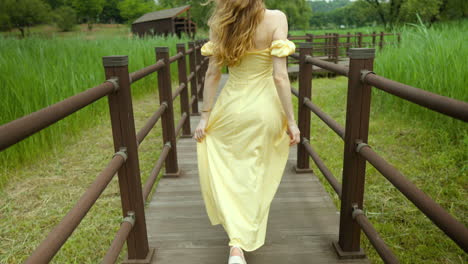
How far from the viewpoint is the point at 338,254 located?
2.06 m

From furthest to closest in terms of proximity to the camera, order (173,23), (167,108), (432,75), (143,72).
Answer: (173,23) → (432,75) → (167,108) → (143,72)

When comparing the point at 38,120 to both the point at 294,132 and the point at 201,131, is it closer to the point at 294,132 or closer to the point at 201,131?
the point at 201,131

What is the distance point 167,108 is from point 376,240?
1992mm

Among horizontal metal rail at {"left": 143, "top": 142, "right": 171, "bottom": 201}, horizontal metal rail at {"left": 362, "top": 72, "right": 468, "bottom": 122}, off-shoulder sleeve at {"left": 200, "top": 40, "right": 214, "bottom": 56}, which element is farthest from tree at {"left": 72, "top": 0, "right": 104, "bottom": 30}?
Result: horizontal metal rail at {"left": 362, "top": 72, "right": 468, "bottom": 122}

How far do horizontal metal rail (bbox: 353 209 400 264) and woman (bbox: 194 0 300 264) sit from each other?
45 centimetres

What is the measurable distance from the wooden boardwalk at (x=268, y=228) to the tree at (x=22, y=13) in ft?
33.8

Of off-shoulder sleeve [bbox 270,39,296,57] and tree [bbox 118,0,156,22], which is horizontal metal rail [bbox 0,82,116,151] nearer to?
off-shoulder sleeve [bbox 270,39,296,57]

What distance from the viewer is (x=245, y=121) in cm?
198

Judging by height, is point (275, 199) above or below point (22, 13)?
below

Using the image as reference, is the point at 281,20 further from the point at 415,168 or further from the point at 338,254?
the point at 415,168

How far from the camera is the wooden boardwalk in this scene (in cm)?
210

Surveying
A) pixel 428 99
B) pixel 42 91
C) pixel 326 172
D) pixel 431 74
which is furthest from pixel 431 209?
pixel 42 91

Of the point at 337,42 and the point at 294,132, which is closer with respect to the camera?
the point at 294,132

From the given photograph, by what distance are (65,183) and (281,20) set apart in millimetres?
2661
